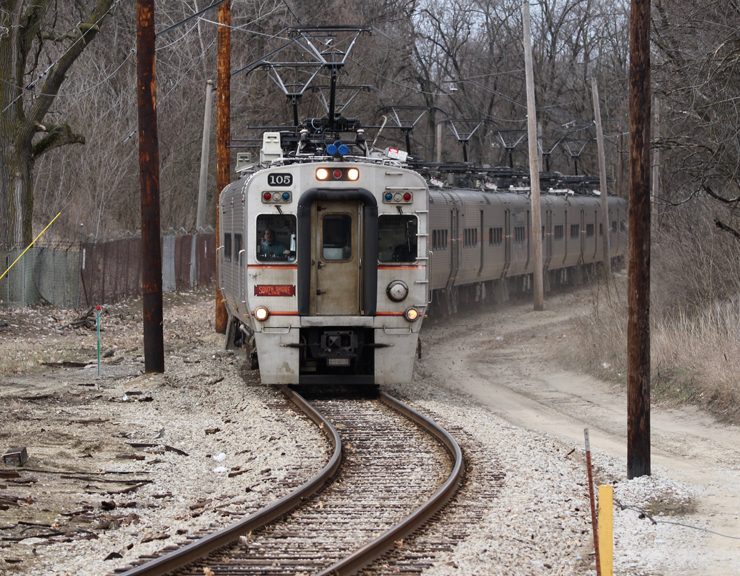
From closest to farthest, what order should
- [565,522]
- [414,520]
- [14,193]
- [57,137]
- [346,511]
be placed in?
[414,520]
[565,522]
[346,511]
[14,193]
[57,137]

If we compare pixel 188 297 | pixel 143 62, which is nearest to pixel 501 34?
pixel 188 297

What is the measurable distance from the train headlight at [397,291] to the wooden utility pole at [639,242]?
4.31 m

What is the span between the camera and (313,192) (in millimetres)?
13516

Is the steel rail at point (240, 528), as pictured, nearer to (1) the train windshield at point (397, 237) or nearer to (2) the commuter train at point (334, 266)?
(2) the commuter train at point (334, 266)

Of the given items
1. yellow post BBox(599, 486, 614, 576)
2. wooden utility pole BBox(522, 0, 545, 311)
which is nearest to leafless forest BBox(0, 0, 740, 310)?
wooden utility pole BBox(522, 0, 545, 311)

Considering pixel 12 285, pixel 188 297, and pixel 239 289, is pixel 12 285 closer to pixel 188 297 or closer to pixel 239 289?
pixel 188 297

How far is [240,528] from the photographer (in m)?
7.47

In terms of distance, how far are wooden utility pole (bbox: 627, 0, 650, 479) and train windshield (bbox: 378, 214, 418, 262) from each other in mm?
4396

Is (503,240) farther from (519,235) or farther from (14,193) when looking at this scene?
(14,193)

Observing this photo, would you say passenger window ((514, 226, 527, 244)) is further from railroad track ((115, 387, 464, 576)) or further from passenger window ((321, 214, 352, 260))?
railroad track ((115, 387, 464, 576))

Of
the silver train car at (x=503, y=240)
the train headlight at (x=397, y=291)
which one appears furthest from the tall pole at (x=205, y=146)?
the train headlight at (x=397, y=291)

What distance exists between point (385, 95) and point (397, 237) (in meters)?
35.4

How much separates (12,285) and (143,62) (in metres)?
11.0

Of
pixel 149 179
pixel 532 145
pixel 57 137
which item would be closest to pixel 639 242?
pixel 149 179
